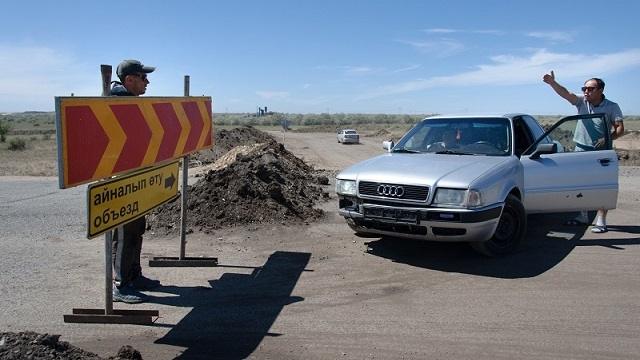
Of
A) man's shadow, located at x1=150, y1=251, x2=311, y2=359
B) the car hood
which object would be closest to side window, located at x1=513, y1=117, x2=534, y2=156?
the car hood

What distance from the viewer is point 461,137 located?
785 cm

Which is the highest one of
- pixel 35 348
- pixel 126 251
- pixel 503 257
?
pixel 126 251

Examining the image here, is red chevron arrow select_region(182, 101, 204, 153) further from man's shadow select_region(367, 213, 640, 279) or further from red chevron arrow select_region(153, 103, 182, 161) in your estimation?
man's shadow select_region(367, 213, 640, 279)

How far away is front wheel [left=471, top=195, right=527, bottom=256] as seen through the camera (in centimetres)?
693

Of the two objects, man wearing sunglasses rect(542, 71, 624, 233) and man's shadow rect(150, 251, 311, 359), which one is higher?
man wearing sunglasses rect(542, 71, 624, 233)

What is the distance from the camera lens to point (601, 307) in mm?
5219

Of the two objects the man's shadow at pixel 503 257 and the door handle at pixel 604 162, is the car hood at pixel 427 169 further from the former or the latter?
the door handle at pixel 604 162

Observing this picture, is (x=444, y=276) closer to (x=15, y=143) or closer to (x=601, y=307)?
(x=601, y=307)

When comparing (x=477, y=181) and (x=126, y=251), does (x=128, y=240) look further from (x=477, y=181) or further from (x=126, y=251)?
(x=477, y=181)

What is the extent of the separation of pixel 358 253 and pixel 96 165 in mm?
3951

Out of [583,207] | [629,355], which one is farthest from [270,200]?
[629,355]

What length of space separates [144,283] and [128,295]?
43 cm

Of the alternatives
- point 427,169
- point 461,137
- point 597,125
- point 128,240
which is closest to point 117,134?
point 128,240

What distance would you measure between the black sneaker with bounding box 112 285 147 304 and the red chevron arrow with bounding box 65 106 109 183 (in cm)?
171
